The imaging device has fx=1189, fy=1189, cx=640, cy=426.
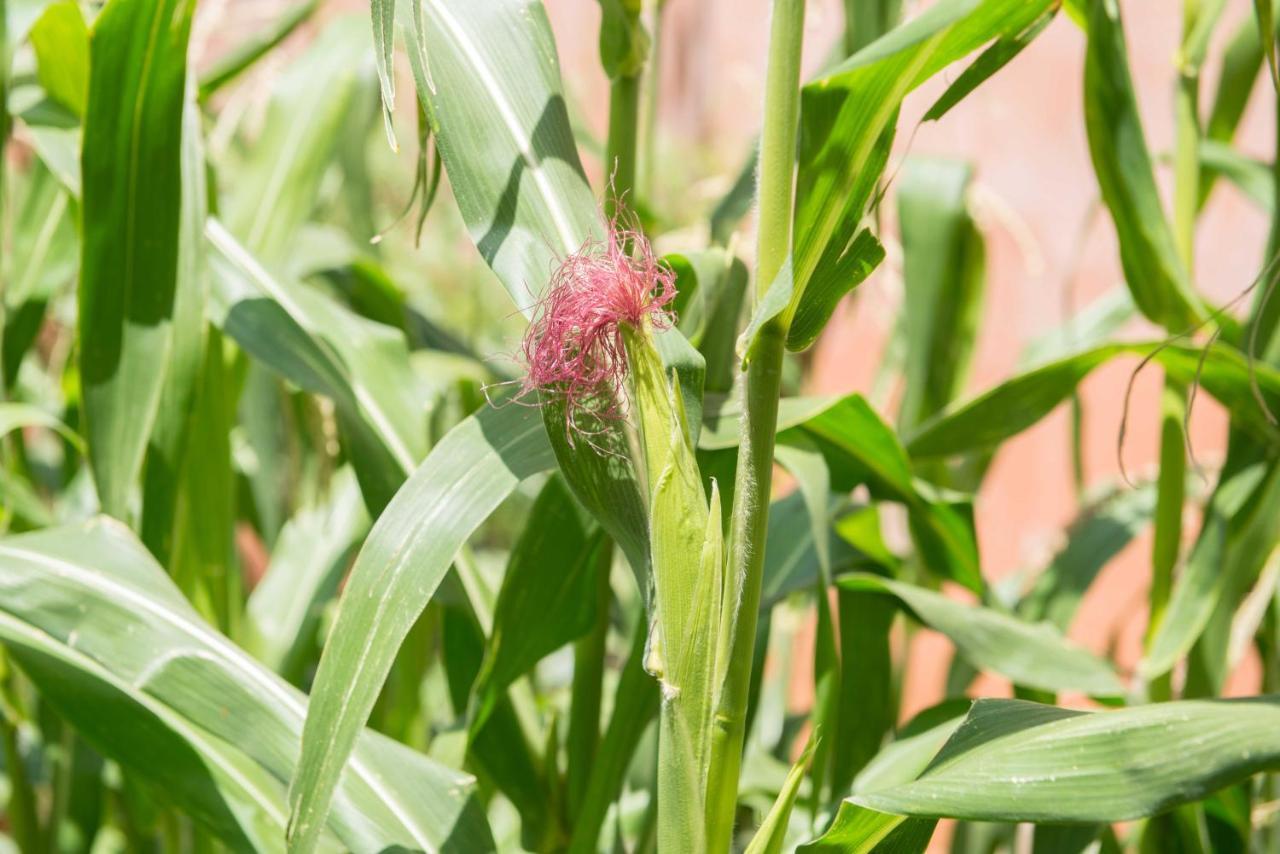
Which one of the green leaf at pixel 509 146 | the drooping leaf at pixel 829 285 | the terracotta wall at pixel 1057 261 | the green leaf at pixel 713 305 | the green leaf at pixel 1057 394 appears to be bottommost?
the terracotta wall at pixel 1057 261

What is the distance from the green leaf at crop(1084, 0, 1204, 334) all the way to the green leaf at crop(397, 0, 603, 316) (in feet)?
1.06

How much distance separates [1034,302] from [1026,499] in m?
0.35

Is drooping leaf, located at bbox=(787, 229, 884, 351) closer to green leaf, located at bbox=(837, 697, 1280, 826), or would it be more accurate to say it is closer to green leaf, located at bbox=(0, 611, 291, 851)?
green leaf, located at bbox=(837, 697, 1280, 826)

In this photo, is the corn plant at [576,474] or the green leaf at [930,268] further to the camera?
the green leaf at [930,268]

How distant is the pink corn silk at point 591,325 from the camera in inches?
16.6

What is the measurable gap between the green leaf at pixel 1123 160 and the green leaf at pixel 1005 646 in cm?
22

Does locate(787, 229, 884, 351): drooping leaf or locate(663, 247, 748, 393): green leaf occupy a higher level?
locate(787, 229, 884, 351): drooping leaf

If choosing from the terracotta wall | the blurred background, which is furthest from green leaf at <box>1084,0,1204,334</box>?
the terracotta wall

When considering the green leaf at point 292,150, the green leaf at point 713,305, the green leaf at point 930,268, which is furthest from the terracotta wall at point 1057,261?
the green leaf at point 713,305

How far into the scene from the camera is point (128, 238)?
62cm

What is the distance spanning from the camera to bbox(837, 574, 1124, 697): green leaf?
637 mm

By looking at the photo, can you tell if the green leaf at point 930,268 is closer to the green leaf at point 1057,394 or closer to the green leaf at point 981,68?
the green leaf at point 1057,394

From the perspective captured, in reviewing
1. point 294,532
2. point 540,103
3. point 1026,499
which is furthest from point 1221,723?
point 1026,499

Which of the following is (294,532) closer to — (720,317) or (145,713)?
(145,713)
